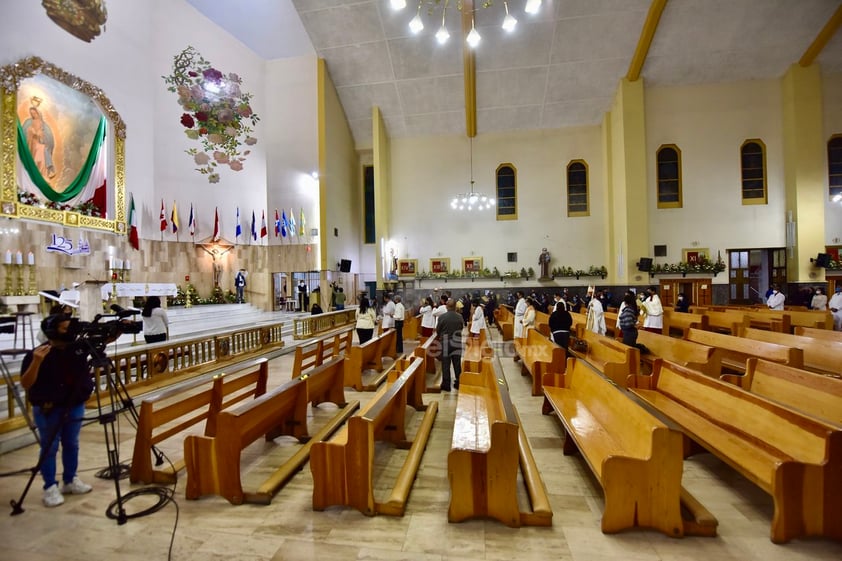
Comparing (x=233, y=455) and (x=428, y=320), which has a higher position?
(x=428, y=320)

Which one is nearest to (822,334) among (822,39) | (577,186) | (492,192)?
(577,186)

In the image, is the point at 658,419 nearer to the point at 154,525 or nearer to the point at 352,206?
the point at 154,525

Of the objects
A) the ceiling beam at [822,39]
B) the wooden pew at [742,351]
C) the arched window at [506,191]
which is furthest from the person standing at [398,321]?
the ceiling beam at [822,39]

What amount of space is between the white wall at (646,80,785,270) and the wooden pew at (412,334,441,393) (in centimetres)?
1263

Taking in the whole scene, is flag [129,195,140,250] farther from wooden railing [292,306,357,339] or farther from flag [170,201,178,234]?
wooden railing [292,306,357,339]

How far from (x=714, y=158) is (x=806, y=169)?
286 cm

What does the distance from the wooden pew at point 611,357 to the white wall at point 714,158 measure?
11635 mm

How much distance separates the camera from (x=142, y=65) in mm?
12336

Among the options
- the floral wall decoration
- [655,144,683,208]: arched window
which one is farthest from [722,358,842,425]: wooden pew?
the floral wall decoration

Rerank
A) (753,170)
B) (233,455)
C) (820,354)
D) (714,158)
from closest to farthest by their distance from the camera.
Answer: (233,455)
(820,354)
(753,170)
(714,158)

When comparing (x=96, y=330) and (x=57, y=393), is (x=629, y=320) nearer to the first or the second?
(x=96, y=330)

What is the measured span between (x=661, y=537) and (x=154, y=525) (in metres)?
2.85

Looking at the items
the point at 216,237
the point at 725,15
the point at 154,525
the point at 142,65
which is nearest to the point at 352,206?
the point at 216,237

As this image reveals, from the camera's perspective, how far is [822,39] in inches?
512
